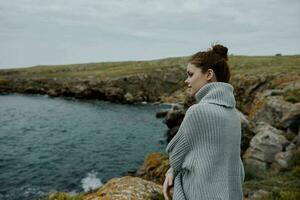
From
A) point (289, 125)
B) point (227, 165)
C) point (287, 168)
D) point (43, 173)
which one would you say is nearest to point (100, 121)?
point (43, 173)

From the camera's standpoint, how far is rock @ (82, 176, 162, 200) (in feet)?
25.7

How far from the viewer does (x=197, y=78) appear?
3.39 meters

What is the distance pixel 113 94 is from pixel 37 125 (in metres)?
31.9

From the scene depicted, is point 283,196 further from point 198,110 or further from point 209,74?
point 198,110

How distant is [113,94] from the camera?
77500 mm

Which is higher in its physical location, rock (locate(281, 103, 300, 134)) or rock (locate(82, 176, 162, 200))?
rock (locate(82, 176, 162, 200))

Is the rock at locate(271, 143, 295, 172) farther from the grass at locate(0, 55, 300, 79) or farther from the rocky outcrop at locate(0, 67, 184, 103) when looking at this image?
the rocky outcrop at locate(0, 67, 184, 103)

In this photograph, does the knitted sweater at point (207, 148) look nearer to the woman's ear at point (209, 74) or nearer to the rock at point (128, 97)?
the woman's ear at point (209, 74)

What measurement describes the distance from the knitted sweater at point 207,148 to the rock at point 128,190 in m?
4.87

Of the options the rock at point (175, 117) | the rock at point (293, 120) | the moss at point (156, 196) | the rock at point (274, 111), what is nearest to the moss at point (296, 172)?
the rock at point (293, 120)

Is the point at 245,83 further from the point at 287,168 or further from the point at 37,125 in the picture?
the point at 287,168

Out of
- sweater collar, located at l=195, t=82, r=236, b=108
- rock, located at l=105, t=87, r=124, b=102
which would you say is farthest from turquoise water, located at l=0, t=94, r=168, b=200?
sweater collar, located at l=195, t=82, r=236, b=108

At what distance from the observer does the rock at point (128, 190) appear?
25.7ft

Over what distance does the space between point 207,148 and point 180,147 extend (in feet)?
0.83
